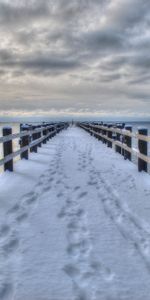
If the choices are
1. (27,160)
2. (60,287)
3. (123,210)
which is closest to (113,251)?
(60,287)

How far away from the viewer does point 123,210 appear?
18.3 ft

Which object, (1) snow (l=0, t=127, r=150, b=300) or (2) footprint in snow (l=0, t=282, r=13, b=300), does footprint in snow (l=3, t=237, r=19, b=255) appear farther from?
(2) footprint in snow (l=0, t=282, r=13, b=300)

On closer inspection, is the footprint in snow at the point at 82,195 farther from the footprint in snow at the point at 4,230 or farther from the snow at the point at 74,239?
the footprint in snow at the point at 4,230

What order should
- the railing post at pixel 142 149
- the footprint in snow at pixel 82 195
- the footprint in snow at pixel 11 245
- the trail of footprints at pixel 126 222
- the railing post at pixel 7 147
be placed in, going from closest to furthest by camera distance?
the footprint in snow at pixel 11 245 → the trail of footprints at pixel 126 222 → the footprint in snow at pixel 82 195 → the railing post at pixel 7 147 → the railing post at pixel 142 149

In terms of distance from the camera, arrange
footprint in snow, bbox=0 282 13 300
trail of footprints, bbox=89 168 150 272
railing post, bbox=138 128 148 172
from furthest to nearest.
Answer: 1. railing post, bbox=138 128 148 172
2. trail of footprints, bbox=89 168 150 272
3. footprint in snow, bbox=0 282 13 300

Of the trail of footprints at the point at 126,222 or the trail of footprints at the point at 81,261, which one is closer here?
the trail of footprints at the point at 81,261

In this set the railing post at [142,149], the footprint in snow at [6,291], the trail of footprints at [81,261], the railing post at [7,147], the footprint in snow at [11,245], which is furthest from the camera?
the railing post at [142,149]

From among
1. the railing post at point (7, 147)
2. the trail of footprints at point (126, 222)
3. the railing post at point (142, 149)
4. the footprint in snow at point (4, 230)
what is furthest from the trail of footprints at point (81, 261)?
the railing post at point (142, 149)

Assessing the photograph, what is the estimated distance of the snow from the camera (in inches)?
122

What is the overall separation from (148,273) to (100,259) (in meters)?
0.56

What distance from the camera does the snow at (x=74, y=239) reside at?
10.1 ft

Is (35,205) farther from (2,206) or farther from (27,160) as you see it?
(27,160)

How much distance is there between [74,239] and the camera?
13.9 feet

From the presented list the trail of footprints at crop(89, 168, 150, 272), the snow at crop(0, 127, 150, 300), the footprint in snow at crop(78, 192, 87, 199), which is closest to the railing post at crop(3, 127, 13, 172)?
the snow at crop(0, 127, 150, 300)
